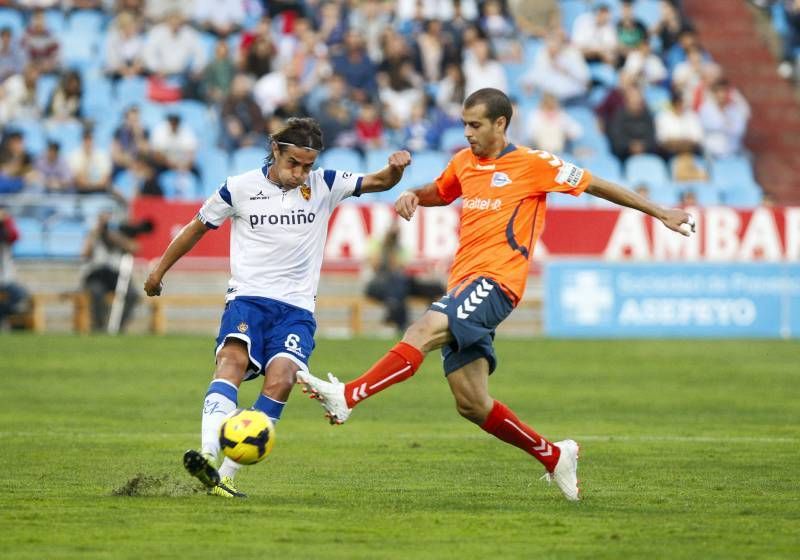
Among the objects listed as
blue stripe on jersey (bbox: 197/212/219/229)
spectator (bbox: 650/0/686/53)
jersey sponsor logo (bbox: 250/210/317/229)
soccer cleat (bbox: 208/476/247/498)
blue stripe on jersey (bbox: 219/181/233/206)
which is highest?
blue stripe on jersey (bbox: 219/181/233/206)

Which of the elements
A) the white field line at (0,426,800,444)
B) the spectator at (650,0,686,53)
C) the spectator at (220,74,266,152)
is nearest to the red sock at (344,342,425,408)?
the white field line at (0,426,800,444)

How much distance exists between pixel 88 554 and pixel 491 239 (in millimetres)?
3184

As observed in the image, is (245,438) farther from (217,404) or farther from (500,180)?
(500,180)

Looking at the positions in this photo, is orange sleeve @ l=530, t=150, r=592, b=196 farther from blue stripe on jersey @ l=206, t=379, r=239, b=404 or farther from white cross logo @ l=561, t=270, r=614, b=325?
white cross logo @ l=561, t=270, r=614, b=325

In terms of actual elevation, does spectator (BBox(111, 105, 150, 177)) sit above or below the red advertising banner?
above

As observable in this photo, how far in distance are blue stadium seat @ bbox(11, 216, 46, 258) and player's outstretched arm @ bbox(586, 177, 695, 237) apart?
17.1m

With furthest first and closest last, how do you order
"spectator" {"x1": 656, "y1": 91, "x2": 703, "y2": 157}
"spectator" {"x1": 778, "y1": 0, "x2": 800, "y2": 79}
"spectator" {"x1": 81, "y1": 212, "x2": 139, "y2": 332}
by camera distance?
1. "spectator" {"x1": 778, "y1": 0, "x2": 800, "y2": 79}
2. "spectator" {"x1": 656, "y1": 91, "x2": 703, "y2": 157}
3. "spectator" {"x1": 81, "y1": 212, "x2": 139, "y2": 332}

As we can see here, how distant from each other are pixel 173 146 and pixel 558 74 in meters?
7.67

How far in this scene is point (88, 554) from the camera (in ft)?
22.7

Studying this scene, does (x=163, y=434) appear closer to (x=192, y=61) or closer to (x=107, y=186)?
(x=107, y=186)

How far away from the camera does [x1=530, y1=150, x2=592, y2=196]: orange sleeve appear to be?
906 centimetres

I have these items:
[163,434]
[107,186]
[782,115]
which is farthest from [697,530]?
[782,115]

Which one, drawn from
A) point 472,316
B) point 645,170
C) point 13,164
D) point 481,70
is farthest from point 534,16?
point 472,316

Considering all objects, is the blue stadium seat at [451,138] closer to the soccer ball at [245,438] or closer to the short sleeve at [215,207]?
the short sleeve at [215,207]
